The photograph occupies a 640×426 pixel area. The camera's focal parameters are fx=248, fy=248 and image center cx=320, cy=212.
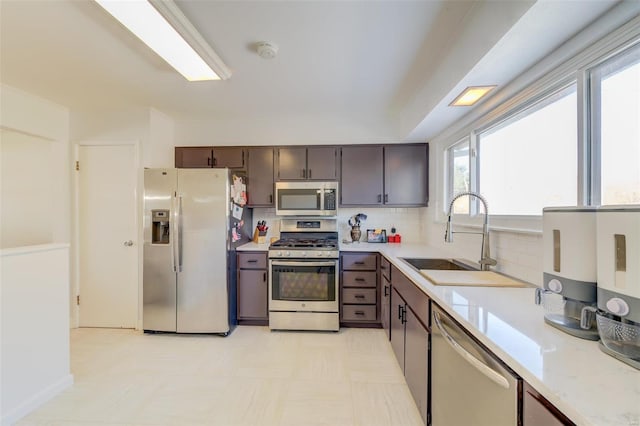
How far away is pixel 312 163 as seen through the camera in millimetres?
3139

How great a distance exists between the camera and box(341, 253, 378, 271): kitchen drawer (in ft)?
8.99

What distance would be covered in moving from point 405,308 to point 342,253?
3.45 ft

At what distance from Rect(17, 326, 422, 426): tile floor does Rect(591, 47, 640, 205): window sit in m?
1.66

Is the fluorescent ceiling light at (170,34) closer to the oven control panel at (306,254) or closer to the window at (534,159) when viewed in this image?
the oven control panel at (306,254)

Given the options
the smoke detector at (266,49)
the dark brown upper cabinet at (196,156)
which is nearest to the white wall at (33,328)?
the dark brown upper cabinet at (196,156)

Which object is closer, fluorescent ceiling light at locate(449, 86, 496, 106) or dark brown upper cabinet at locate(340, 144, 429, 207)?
fluorescent ceiling light at locate(449, 86, 496, 106)

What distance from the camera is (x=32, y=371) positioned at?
1685 millimetres

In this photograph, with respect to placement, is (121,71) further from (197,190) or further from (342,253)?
(342,253)

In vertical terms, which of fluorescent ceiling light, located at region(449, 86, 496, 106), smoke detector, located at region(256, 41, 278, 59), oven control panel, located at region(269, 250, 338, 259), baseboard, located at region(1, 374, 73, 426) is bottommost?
baseboard, located at region(1, 374, 73, 426)

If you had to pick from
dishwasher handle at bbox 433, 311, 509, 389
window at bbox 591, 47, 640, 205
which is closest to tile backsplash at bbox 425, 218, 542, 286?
window at bbox 591, 47, 640, 205

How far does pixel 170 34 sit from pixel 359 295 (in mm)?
2724

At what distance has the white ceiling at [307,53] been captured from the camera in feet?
4.27

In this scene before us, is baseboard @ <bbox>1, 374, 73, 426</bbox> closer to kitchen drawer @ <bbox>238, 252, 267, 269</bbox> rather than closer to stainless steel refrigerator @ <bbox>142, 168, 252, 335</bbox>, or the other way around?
stainless steel refrigerator @ <bbox>142, 168, 252, 335</bbox>

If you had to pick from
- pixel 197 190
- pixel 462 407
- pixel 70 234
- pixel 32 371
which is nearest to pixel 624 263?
pixel 462 407
